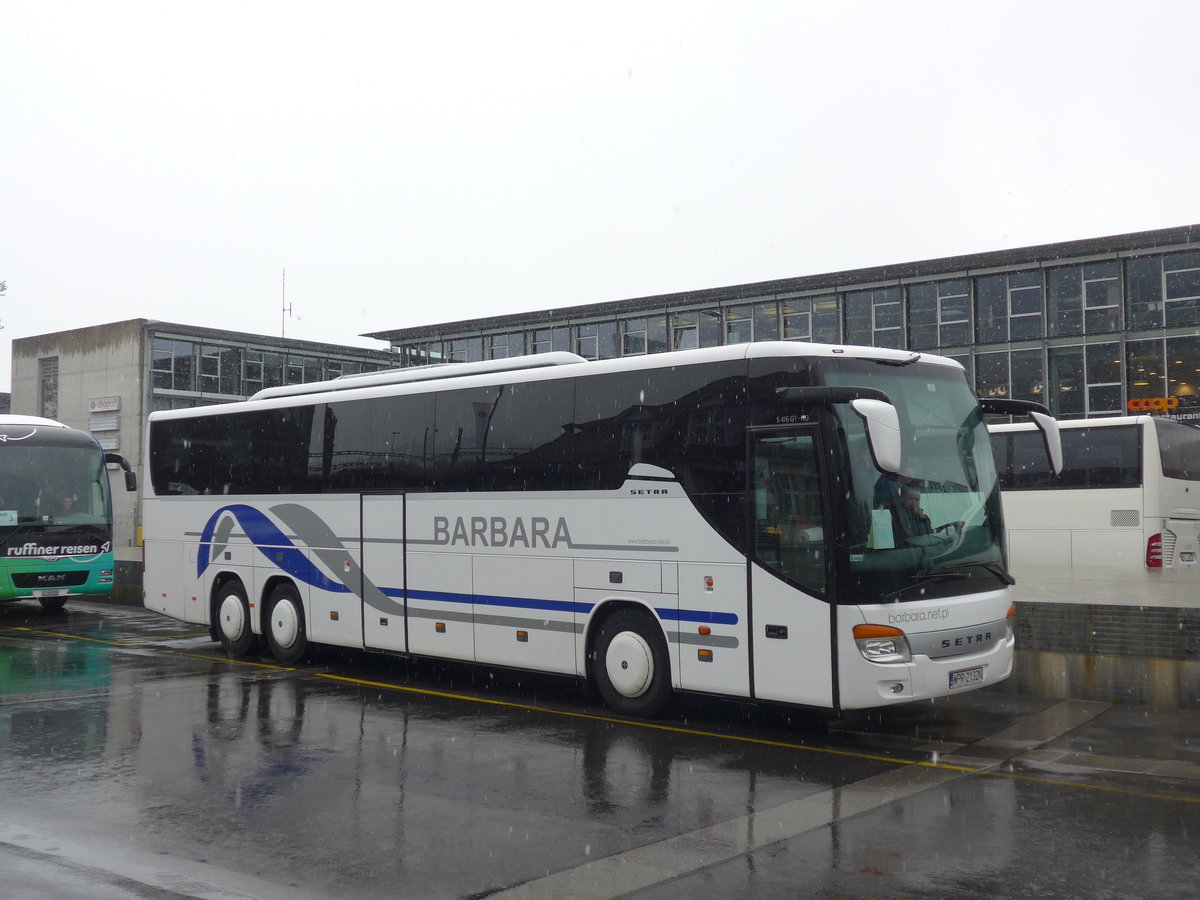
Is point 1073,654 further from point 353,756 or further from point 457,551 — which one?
point 353,756

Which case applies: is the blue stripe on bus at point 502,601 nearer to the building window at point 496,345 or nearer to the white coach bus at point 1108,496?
the white coach bus at point 1108,496

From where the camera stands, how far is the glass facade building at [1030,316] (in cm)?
3553

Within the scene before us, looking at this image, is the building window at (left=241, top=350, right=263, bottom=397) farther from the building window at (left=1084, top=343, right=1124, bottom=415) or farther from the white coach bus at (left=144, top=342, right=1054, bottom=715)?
the white coach bus at (left=144, top=342, right=1054, bottom=715)

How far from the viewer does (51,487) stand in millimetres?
21516

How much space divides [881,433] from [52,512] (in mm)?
17872

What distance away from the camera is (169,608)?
1672 cm

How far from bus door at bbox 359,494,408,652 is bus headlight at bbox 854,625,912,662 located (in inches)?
232

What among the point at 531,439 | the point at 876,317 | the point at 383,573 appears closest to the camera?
the point at 531,439

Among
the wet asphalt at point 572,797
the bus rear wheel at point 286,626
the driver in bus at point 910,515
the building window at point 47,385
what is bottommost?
the wet asphalt at point 572,797

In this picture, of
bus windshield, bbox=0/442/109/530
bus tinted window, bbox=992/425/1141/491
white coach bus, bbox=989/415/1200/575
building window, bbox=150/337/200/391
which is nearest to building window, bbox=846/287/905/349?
bus tinted window, bbox=992/425/1141/491

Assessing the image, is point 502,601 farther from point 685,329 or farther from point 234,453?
point 685,329

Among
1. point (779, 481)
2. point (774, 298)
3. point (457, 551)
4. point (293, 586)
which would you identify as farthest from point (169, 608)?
point (774, 298)

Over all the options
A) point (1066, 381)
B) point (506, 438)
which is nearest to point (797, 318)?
point (1066, 381)

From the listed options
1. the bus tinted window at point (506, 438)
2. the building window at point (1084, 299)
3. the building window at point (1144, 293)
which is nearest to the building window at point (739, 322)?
the building window at point (1084, 299)
